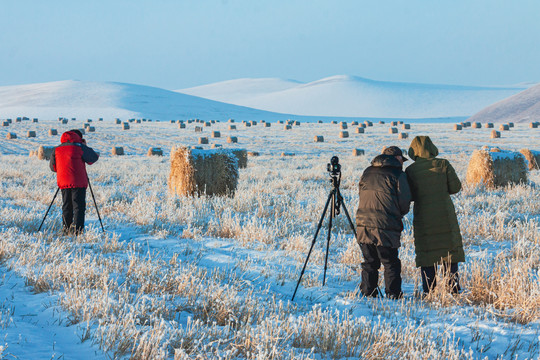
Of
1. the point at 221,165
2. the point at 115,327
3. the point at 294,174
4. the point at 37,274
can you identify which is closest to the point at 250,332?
the point at 115,327

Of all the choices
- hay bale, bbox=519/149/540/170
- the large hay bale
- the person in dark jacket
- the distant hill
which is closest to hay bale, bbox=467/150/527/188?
hay bale, bbox=519/149/540/170

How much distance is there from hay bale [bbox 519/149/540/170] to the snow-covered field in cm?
972

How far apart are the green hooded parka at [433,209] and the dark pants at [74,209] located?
5.01 m

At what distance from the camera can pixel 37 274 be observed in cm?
518

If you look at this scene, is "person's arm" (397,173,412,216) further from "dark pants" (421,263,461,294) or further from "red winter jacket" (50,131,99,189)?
"red winter jacket" (50,131,99,189)

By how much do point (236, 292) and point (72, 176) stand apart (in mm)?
4182

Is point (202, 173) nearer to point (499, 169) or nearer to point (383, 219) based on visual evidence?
point (383, 219)

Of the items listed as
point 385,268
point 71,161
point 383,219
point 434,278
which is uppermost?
point 71,161

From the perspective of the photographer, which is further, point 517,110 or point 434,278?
point 517,110

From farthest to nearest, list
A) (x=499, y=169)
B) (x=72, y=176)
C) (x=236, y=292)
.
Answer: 1. (x=499, y=169)
2. (x=72, y=176)
3. (x=236, y=292)

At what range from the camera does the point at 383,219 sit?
5277 mm

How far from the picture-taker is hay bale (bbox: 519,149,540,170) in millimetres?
19297

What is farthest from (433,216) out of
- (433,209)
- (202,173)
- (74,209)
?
(202,173)

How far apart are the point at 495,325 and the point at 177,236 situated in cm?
493
